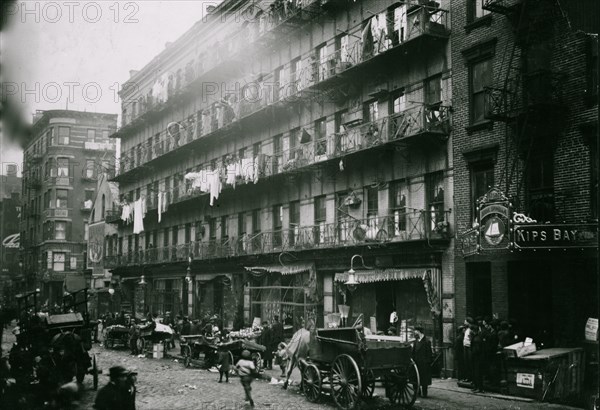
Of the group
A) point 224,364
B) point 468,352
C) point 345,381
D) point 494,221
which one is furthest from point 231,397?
point 494,221

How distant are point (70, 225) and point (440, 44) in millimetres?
53604

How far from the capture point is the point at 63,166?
223ft

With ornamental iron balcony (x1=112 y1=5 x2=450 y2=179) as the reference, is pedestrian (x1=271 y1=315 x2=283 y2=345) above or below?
below

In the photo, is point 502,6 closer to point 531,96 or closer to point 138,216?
point 531,96

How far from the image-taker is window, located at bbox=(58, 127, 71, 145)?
221ft

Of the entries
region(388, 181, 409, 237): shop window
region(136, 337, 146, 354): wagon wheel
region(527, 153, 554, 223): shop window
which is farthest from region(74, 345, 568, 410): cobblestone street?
region(136, 337, 146, 354): wagon wheel

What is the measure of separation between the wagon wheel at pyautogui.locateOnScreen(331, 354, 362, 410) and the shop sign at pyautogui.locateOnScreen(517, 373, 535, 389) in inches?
181

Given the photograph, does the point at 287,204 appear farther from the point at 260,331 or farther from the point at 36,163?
the point at 36,163

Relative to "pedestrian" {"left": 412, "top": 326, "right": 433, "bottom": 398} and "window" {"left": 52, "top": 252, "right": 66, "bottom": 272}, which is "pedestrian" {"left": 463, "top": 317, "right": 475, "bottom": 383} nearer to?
"pedestrian" {"left": 412, "top": 326, "right": 433, "bottom": 398}

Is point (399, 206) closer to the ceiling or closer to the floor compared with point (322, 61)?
closer to the floor

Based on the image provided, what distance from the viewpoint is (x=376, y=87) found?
1045 inches

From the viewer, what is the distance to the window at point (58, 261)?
67.8 metres

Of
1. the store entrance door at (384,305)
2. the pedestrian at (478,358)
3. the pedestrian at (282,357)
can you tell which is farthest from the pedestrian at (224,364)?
the pedestrian at (478,358)

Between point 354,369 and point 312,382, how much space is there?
187cm
